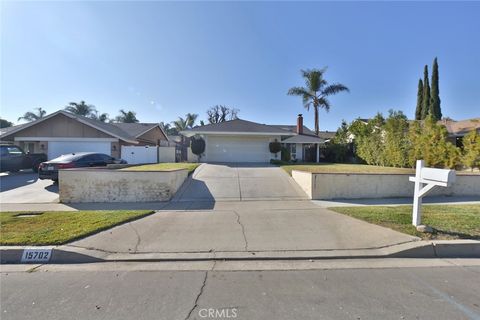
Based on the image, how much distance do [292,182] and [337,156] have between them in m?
15.0

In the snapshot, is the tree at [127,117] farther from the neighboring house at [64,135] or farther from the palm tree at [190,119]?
the neighboring house at [64,135]

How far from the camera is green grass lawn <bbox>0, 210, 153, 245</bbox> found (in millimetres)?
4496

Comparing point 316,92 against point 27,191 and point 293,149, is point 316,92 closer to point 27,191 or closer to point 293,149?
point 293,149

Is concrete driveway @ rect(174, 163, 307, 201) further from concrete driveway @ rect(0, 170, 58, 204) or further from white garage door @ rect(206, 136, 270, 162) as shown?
white garage door @ rect(206, 136, 270, 162)

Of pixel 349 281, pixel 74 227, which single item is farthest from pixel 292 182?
pixel 74 227

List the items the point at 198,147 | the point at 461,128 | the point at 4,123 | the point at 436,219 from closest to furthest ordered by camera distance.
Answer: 1. the point at 436,219
2. the point at 198,147
3. the point at 461,128
4. the point at 4,123

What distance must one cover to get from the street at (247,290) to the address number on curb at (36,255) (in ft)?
0.66

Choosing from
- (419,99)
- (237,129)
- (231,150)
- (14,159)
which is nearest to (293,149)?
(237,129)

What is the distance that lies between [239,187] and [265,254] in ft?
18.5

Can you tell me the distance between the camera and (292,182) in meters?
10.5

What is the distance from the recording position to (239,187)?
9.71 metres

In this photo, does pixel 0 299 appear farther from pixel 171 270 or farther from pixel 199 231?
pixel 199 231

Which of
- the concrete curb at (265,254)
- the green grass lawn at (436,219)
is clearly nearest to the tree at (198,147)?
the green grass lawn at (436,219)

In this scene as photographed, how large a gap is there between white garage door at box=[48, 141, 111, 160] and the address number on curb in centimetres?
1488
